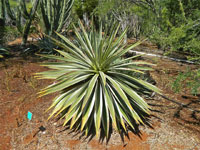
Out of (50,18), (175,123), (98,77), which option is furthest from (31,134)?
(50,18)

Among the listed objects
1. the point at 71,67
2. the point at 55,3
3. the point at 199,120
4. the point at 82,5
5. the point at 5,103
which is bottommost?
the point at 199,120

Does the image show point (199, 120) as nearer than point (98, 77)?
No

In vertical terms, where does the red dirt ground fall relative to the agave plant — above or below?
below

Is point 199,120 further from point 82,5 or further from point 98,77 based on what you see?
point 82,5

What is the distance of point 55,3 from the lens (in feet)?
23.0

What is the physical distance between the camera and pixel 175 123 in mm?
3219

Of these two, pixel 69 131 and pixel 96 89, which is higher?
pixel 96 89

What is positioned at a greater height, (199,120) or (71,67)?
(71,67)

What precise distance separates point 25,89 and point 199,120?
3.89 meters

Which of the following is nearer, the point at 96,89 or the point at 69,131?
the point at 96,89

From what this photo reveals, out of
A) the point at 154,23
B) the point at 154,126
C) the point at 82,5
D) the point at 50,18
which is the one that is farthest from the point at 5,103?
the point at 82,5

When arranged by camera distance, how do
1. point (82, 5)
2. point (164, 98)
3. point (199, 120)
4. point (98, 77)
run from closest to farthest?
point (98, 77), point (199, 120), point (164, 98), point (82, 5)

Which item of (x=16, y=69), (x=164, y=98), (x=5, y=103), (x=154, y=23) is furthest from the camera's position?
(x=154, y=23)

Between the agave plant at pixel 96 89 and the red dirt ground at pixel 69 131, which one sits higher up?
the agave plant at pixel 96 89
